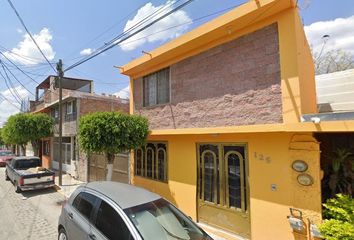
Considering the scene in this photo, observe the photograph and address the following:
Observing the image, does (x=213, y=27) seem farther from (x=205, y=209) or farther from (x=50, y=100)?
(x=50, y=100)

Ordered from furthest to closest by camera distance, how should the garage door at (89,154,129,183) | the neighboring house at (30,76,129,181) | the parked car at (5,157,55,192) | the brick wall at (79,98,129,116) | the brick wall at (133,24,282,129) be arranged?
the brick wall at (79,98,129,116) → the neighboring house at (30,76,129,181) → the parked car at (5,157,55,192) → the garage door at (89,154,129,183) → the brick wall at (133,24,282,129)

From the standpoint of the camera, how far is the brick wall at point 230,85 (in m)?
5.77

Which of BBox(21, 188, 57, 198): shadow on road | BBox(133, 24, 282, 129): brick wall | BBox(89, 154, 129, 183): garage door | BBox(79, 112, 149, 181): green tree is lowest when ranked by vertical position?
BBox(21, 188, 57, 198): shadow on road

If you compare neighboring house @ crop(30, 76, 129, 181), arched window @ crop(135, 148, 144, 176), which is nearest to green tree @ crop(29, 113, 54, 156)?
neighboring house @ crop(30, 76, 129, 181)

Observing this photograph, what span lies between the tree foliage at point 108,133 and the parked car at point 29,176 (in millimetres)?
5500

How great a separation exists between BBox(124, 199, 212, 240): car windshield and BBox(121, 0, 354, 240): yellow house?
8.08 feet

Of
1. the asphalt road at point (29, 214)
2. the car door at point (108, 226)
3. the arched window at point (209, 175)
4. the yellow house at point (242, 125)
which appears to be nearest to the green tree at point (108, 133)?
the yellow house at point (242, 125)

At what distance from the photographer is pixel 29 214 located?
28.3 ft

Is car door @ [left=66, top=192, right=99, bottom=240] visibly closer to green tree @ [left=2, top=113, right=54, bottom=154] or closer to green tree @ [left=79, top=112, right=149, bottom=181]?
green tree @ [left=79, top=112, right=149, bottom=181]

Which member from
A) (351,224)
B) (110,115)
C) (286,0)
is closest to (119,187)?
(110,115)

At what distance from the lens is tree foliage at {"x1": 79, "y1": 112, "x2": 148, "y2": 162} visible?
801 centimetres

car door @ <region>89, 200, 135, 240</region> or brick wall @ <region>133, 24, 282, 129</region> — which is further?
brick wall @ <region>133, 24, 282, 129</region>

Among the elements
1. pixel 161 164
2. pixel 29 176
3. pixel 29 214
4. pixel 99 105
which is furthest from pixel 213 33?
pixel 99 105

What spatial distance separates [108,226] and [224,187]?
3781 mm
